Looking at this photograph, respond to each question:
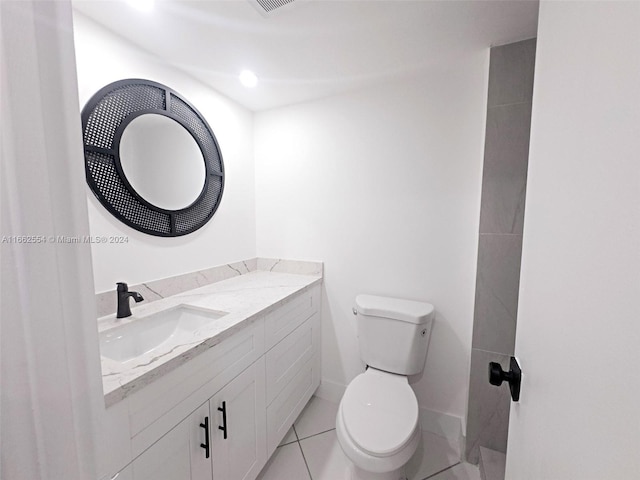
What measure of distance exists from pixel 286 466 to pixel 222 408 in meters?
0.72

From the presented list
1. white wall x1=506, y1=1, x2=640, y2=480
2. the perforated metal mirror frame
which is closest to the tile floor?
white wall x1=506, y1=1, x2=640, y2=480

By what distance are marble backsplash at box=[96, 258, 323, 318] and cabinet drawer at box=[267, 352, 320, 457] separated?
0.67m

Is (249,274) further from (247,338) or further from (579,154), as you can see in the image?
(579,154)

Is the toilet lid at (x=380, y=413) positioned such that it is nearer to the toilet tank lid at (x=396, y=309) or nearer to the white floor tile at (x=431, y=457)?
the toilet tank lid at (x=396, y=309)

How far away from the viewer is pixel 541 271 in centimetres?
50

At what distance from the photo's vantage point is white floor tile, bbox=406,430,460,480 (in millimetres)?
1368

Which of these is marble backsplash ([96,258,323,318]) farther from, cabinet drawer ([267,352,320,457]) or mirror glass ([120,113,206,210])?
cabinet drawer ([267,352,320,457])

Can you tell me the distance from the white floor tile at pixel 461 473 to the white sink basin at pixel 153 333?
4.77 ft

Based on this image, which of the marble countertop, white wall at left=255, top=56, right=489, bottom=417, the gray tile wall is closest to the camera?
the marble countertop

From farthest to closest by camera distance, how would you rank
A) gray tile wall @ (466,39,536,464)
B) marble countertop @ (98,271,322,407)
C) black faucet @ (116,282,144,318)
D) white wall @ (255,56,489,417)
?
white wall @ (255,56,489,417), gray tile wall @ (466,39,536,464), black faucet @ (116,282,144,318), marble countertop @ (98,271,322,407)

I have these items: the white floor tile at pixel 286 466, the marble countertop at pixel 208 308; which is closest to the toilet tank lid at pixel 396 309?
the marble countertop at pixel 208 308

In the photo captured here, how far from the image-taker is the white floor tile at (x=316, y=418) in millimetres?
1638

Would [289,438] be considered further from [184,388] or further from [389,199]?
[389,199]

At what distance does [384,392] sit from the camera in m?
1.33
